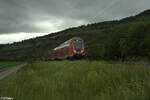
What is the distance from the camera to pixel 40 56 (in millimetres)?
73500

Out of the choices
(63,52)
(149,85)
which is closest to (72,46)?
(63,52)

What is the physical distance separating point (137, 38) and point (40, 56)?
121 ft

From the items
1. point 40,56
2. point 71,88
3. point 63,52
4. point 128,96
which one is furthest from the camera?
point 40,56

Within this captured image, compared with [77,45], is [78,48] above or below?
below

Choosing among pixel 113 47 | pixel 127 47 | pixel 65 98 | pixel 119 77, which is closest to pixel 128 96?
pixel 65 98

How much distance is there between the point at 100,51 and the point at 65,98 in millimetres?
55564

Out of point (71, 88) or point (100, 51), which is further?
point (100, 51)

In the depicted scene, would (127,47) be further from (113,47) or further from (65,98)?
(65,98)

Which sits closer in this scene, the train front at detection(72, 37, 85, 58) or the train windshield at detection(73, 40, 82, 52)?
the train front at detection(72, 37, 85, 58)

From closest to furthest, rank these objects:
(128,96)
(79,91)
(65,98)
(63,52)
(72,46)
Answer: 1. (128,96)
2. (65,98)
3. (79,91)
4. (72,46)
5. (63,52)

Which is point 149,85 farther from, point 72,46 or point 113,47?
point 113,47

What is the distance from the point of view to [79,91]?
6.65m

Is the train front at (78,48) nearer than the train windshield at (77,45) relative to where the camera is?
Yes

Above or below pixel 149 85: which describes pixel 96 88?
below
